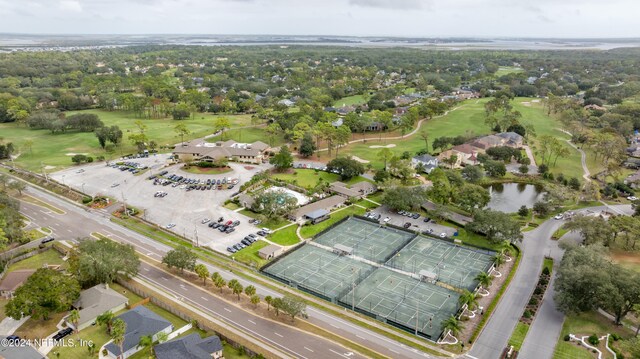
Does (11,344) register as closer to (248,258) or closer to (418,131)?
(248,258)

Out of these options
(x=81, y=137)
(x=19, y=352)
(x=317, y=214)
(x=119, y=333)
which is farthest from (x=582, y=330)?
(x=81, y=137)

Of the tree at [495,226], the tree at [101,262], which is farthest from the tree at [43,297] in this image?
the tree at [495,226]

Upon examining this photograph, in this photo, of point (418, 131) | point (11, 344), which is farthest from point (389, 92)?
point (11, 344)

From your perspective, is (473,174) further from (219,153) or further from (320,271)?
(219,153)

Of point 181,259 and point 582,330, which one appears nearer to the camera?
point 582,330

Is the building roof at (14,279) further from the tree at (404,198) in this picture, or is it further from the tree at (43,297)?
the tree at (404,198)

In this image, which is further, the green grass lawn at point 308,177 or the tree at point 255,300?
the green grass lawn at point 308,177
